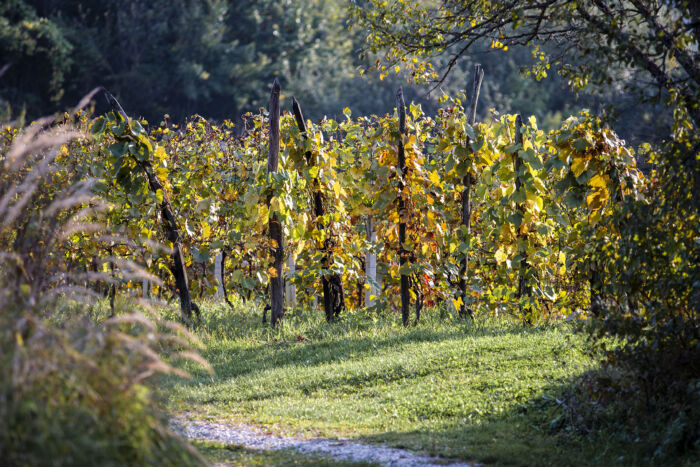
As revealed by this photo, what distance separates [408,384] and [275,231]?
10.5 ft

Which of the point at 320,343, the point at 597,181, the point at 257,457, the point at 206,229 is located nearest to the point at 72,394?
the point at 257,457

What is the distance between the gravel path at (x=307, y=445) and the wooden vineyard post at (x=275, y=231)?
3.36 metres

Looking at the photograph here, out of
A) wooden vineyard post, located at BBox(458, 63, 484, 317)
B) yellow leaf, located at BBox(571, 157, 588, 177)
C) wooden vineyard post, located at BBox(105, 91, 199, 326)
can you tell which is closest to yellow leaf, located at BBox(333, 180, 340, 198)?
wooden vineyard post, located at BBox(458, 63, 484, 317)

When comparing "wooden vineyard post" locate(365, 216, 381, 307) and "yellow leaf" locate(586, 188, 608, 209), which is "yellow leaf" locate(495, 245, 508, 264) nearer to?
"yellow leaf" locate(586, 188, 608, 209)

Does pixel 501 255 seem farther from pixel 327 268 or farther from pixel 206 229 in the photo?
pixel 206 229

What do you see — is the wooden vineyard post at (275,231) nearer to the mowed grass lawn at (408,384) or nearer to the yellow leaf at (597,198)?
the mowed grass lawn at (408,384)

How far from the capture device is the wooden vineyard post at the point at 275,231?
8.82 meters

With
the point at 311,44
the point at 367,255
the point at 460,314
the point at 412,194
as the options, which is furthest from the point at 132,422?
the point at 311,44

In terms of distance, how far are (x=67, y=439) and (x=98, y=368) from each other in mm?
348

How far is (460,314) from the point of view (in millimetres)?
9445

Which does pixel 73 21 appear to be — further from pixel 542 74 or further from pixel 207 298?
pixel 542 74

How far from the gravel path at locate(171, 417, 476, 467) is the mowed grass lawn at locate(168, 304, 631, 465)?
0.50ft

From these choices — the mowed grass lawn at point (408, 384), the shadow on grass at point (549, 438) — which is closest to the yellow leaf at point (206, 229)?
the mowed grass lawn at point (408, 384)

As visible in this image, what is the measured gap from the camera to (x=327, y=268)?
942 cm
